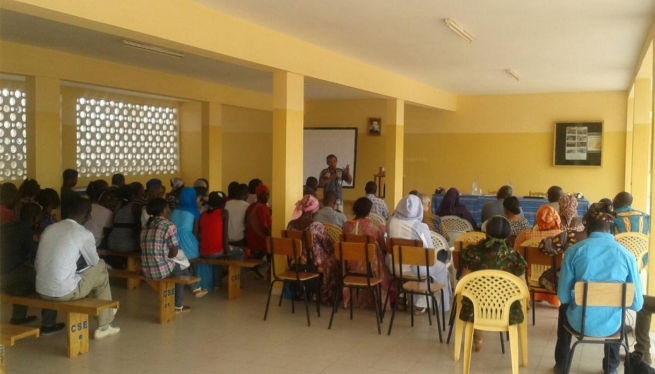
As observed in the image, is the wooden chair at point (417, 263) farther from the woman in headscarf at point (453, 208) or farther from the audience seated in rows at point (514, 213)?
the woman in headscarf at point (453, 208)

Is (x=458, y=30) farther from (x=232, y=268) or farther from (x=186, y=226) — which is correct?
(x=186, y=226)

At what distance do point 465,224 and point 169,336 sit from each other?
424 cm

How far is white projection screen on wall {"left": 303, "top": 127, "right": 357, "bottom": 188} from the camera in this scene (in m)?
14.5

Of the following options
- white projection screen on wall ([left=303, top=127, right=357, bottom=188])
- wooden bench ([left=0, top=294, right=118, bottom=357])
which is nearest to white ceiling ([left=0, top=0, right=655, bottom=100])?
wooden bench ([left=0, top=294, right=118, bottom=357])

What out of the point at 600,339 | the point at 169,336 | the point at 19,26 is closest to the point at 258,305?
the point at 169,336

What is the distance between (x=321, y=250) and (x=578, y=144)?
28.7ft

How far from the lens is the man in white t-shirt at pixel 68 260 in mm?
4777

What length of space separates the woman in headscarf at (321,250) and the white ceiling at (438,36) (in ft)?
A: 7.07

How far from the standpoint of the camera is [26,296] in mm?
5105

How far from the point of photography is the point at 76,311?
4.71 meters

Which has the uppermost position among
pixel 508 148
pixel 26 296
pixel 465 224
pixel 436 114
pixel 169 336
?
pixel 436 114

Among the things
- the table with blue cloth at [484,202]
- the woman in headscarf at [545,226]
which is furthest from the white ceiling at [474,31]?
the table with blue cloth at [484,202]

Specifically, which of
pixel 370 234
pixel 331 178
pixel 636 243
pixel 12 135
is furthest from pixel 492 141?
pixel 12 135

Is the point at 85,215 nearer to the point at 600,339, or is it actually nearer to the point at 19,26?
the point at 19,26
